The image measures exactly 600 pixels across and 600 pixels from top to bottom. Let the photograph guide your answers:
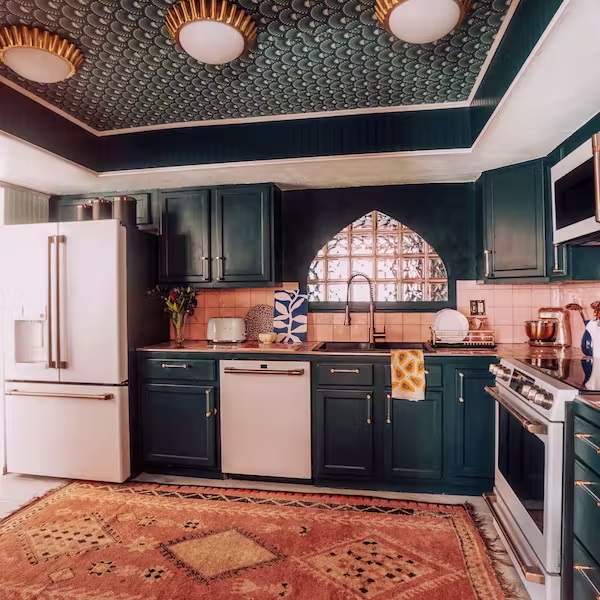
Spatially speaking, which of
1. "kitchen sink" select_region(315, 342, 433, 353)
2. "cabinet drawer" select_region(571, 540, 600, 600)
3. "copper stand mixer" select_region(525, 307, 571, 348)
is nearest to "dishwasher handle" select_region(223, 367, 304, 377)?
"kitchen sink" select_region(315, 342, 433, 353)

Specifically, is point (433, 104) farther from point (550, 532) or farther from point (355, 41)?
point (550, 532)

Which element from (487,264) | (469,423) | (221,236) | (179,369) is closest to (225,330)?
(179,369)

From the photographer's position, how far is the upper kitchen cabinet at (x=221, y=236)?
3.33 m

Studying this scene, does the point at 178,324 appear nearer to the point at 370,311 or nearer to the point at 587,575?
the point at 370,311

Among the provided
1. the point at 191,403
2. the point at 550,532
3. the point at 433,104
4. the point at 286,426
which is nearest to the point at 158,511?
the point at 191,403

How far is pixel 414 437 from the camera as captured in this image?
2838mm

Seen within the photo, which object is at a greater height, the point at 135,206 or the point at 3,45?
the point at 3,45

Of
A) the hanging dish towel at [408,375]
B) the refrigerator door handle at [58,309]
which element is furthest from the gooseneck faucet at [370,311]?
the refrigerator door handle at [58,309]

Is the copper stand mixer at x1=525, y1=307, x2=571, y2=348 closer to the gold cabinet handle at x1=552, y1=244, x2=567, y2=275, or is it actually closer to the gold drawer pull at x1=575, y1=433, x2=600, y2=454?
the gold cabinet handle at x1=552, y1=244, x2=567, y2=275

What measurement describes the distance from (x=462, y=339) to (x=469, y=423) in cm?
55

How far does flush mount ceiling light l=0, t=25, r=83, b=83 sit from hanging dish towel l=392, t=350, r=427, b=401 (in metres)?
2.33

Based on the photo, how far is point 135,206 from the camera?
3266mm

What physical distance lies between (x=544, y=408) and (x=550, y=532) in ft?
1.51

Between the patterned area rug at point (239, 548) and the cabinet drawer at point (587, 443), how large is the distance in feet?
2.45
